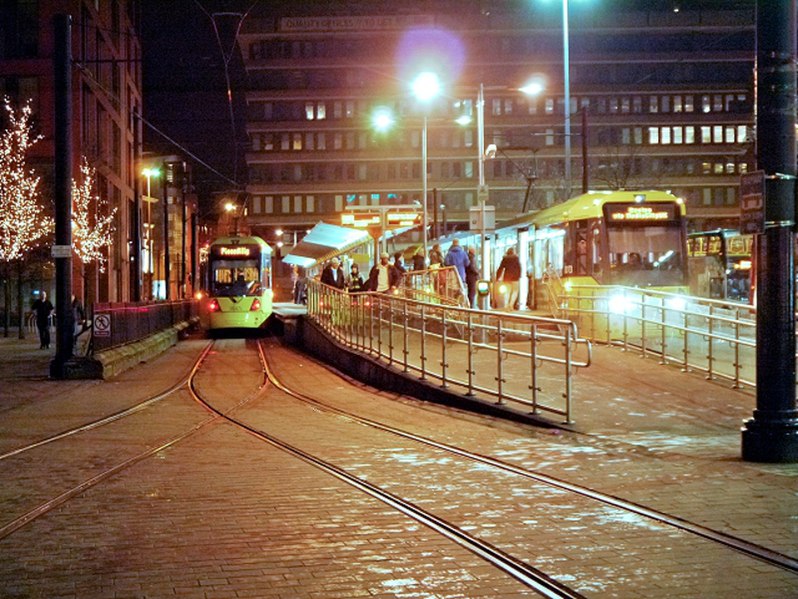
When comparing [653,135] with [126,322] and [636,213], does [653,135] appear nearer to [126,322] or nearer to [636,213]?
[636,213]

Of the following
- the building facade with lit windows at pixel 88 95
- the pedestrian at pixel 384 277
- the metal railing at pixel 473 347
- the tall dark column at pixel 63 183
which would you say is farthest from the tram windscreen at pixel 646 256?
the building facade with lit windows at pixel 88 95

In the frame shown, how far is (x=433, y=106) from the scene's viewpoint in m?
98.2

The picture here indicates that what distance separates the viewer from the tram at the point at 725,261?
47.9m

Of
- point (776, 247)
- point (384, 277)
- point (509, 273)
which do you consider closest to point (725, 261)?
point (384, 277)

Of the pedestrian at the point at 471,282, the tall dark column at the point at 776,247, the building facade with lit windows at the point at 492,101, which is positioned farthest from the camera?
the building facade with lit windows at the point at 492,101

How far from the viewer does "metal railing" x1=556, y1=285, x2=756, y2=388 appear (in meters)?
15.9

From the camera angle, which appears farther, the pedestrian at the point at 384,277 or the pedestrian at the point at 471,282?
the pedestrian at the point at 384,277

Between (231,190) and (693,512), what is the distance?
3811 inches

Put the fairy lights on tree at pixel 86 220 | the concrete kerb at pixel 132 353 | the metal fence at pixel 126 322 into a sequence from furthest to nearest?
the fairy lights on tree at pixel 86 220, the metal fence at pixel 126 322, the concrete kerb at pixel 132 353

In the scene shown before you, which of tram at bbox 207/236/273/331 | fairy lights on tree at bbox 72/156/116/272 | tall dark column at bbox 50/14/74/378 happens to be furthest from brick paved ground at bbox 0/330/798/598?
fairy lights on tree at bbox 72/156/116/272

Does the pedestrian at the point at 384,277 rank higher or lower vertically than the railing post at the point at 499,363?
higher

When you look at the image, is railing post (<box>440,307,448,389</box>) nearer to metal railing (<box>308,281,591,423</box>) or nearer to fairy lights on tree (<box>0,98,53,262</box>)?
metal railing (<box>308,281,591,423</box>)

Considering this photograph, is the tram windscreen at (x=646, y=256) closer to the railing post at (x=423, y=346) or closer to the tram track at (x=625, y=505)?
the railing post at (x=423, y=346)

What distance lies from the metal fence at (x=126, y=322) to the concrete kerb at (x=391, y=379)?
455 centimetres
